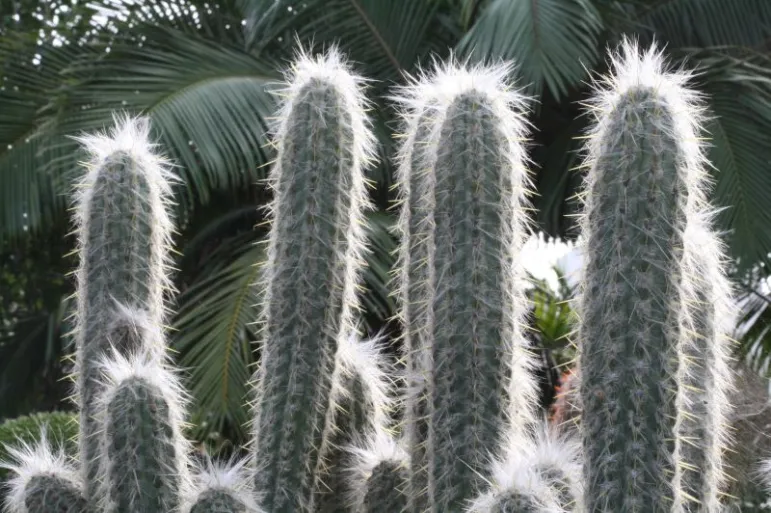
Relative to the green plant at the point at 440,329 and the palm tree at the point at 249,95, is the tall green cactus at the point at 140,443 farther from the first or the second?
the palm tree at the point at 249,95

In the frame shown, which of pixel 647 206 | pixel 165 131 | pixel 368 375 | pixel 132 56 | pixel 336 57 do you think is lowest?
pixel 368 375

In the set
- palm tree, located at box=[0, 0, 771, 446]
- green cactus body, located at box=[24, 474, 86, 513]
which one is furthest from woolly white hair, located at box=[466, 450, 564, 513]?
palm tree, located at box=[0, 0, 771, 446]

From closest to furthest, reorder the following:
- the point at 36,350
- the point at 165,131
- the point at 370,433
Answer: the point at 370,433, the point at 165,131, the point at 36,350

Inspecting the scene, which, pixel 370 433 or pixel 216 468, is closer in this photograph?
pixel 216 468

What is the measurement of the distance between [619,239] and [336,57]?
1.53 m

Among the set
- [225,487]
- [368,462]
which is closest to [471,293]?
[368,462]

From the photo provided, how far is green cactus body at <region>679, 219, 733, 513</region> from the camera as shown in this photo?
392cm

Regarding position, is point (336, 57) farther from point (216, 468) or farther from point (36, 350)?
point (36, 350)

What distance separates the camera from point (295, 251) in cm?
416

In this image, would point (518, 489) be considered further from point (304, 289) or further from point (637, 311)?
point (304, 289)

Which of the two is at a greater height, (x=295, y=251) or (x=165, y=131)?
(x=165, y=131)

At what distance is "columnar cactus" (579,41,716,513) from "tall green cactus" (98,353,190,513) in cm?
132

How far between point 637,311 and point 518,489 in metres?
0.56

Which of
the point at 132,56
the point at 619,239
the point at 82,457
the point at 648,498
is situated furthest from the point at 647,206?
the point at 132,56
